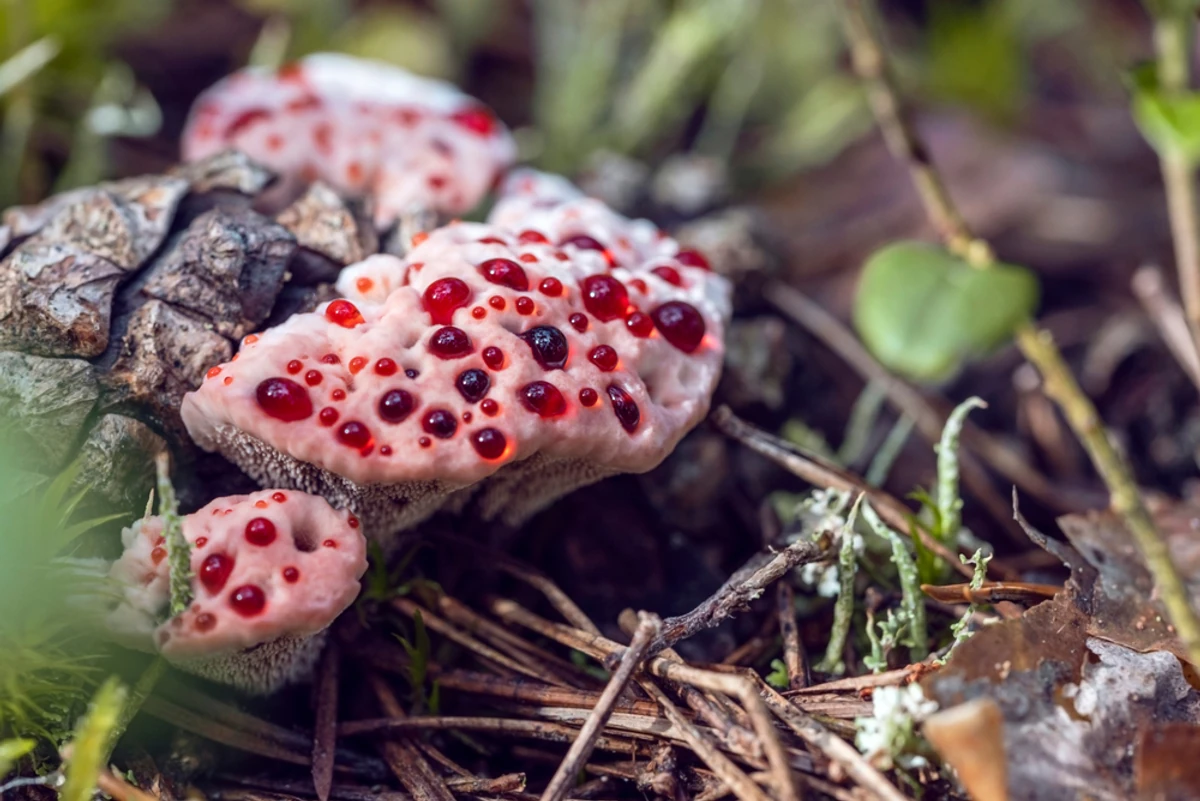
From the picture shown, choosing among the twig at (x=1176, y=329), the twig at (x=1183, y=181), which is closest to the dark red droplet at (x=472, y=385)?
the twig at (x=1176, y=329)

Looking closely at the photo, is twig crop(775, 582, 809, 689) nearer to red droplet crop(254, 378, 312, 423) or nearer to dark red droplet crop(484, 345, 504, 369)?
dark red droplet crop(484, 345, 504, 369)

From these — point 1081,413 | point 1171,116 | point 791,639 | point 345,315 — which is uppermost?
point 1171,116

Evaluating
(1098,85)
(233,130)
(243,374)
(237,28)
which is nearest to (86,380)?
(243,374)

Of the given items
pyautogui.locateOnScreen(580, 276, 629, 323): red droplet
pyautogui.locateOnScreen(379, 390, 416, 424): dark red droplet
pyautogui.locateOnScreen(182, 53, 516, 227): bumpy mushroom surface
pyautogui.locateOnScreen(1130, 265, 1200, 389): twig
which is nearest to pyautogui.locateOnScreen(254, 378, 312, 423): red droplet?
pyautogui.locateOnScreen(379, 390, 416, 424): dark red droplet

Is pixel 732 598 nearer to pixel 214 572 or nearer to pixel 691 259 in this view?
pixel 691 259

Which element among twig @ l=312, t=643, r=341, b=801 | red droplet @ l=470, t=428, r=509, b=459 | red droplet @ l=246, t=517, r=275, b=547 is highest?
red droplet @ l=470, t=428, r=509, b=459

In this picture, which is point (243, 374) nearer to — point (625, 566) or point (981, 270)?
point (625, 566)

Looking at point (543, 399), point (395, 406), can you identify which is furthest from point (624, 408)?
point (395, 406)

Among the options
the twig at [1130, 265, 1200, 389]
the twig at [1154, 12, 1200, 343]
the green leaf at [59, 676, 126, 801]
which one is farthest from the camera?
the twig at [1130, 265, 1200, 389]
